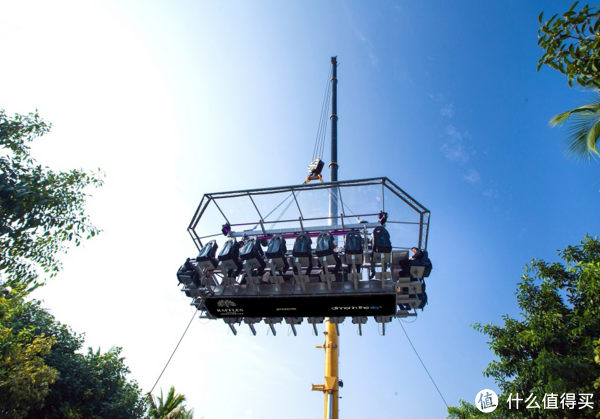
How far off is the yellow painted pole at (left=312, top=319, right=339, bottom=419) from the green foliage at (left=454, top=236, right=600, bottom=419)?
5728 mm

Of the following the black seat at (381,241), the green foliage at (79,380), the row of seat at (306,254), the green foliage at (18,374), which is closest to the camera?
the black seat at (381,241)

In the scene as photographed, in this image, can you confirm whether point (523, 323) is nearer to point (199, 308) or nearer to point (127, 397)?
point (199, 308)

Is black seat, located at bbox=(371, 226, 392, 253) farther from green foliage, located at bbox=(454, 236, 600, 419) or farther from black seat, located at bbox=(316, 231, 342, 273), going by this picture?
green foliage, located at bbox=(454, 236, 600, 419)

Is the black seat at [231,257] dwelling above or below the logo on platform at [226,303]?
above

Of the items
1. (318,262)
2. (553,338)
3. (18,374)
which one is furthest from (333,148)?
(18,374)

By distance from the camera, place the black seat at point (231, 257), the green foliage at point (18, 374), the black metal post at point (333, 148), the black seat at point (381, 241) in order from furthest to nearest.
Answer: the green foliage at point (18, 374) → the black metal post at point (333, 148) → the black seat at point (231, 257) → the black seat at point (381, 241)

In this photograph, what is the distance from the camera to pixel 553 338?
1098 centimetres

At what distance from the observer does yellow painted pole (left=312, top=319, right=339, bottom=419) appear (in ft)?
39.9

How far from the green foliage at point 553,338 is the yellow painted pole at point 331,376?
5728mm

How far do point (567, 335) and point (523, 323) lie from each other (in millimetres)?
1614

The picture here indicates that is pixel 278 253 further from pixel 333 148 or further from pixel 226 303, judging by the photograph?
pixel 333 148

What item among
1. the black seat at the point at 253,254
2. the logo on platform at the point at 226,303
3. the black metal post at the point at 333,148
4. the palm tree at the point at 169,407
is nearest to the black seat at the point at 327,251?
the black metal post at the point at 333,148

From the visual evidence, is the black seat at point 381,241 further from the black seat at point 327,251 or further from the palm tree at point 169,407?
the palm tree at point 169,407

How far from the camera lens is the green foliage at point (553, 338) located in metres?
9.41
